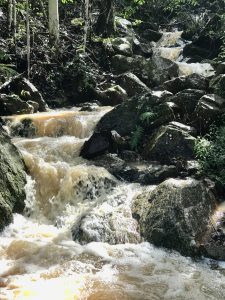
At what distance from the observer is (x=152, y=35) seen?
24.1 m

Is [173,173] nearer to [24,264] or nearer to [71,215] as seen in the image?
[71,215]

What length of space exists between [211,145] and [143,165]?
1.75 meters

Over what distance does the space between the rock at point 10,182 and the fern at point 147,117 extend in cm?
363

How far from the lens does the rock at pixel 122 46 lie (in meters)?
18.9

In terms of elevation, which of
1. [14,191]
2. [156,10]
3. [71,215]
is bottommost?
[71,215]

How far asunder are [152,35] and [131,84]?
951 centimetres

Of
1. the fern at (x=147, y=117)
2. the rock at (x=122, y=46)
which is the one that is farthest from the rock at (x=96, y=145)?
the rock at (x=122, y=46)

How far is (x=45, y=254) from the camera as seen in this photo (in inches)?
266

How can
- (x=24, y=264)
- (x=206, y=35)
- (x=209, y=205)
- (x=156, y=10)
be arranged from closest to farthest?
(x=24, y=264), (x=209, y=205), (x=206, y=35), (x=156, y=10)

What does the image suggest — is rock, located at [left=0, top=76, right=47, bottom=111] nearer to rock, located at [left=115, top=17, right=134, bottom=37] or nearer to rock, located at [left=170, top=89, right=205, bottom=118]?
rock, located at [left=170, top=89, right=205, bottom=118]

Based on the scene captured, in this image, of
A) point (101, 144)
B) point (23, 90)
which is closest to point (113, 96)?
point (23, 90)

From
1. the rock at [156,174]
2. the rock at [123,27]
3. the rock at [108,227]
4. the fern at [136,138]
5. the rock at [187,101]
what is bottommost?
the rock at [108,227]

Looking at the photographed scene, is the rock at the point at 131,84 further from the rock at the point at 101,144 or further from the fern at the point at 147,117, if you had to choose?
the rock at the point at 101,144

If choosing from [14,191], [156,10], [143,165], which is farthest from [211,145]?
[156,10]
